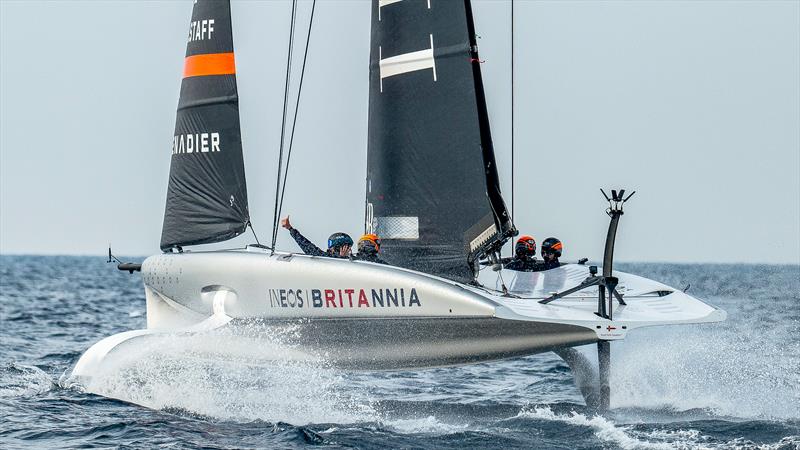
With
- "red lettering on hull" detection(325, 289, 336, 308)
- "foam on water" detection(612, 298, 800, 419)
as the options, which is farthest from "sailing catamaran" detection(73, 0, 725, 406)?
"foam on water" detection(612, 298, 800, 419)

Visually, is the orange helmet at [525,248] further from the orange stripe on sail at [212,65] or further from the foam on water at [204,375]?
the orange stripe on sail at [212,65]

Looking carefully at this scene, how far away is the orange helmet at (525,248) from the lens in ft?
39.9

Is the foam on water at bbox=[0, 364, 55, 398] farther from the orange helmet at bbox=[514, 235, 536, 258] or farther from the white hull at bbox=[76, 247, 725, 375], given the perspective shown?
the orange helmet at bbox=[514, 235, 536, 258]

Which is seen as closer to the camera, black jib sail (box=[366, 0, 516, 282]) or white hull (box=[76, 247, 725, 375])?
white hull (box=[76, 247, 725, 375])

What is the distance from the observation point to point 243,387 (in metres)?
11.1

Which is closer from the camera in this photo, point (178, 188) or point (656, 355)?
point (656, 355)

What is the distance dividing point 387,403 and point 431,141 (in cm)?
254

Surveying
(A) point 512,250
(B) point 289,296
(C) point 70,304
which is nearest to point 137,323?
(C) point 70,304

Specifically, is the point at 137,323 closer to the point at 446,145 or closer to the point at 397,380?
the point at 397,380

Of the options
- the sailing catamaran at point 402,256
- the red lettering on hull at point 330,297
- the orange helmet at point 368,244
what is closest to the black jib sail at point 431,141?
the sailing catamaran at point 402,256

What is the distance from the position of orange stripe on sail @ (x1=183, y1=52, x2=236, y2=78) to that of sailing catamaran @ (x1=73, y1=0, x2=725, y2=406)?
0.6 inches

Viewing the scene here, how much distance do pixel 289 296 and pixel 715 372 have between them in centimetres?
520

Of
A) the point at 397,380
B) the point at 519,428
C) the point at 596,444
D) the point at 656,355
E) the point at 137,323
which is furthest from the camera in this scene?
the point at 137,323

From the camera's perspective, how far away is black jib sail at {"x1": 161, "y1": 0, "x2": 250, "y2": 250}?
12203 millimetres
